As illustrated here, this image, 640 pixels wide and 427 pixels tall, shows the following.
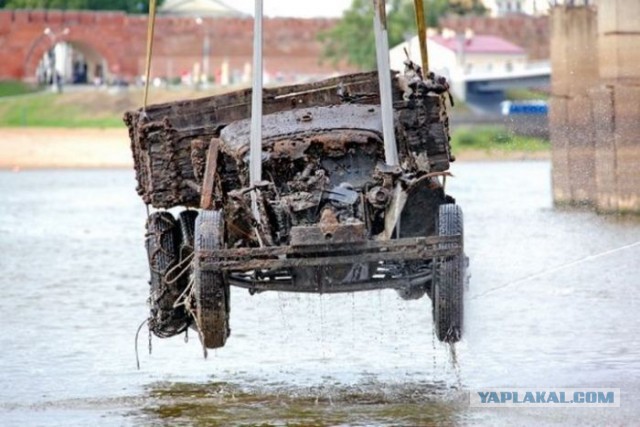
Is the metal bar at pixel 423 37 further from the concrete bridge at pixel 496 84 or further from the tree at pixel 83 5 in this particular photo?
the tree at pixel 83 5

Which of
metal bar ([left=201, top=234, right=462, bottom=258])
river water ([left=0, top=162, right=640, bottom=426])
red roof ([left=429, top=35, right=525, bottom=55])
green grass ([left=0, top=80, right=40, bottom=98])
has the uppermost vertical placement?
red roof ([left=429, top=35, right=525, bottom=55])

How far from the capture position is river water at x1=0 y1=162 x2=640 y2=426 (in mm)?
15148

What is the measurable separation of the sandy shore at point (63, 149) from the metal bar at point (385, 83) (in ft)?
200

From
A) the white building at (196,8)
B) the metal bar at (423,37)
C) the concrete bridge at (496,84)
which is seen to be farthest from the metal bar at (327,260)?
the white building at (196,8)

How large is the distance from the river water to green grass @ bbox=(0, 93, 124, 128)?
2313 inches

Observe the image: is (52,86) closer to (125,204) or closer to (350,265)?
(125,204)

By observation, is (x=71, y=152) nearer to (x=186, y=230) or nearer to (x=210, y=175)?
(x=186, y=230)

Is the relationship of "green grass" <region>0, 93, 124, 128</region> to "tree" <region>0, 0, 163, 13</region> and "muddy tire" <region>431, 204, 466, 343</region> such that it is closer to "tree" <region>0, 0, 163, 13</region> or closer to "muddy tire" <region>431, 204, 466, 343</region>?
"tree" <region>0, 0, 163, 13</region>

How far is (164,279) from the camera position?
1680 centimetres

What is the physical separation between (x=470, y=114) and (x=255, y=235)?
3114 inches

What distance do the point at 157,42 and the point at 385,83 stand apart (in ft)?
377

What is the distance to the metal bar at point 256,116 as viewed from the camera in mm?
15188

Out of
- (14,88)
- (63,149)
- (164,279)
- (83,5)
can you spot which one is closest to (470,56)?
(14,88)

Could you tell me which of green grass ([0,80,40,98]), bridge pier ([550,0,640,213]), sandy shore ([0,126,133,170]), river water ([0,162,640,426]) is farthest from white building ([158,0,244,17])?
river water ([0,162,640,426])
